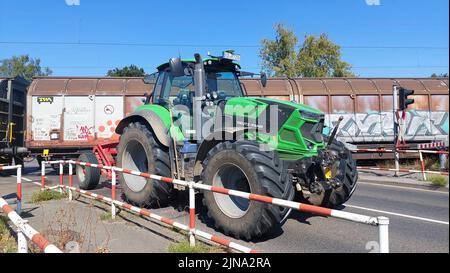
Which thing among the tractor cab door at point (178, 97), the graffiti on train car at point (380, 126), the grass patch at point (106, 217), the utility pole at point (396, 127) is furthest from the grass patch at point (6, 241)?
the graffiti on train car at point (380, 126)

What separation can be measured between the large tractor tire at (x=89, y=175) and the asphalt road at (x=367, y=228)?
17.7 inches

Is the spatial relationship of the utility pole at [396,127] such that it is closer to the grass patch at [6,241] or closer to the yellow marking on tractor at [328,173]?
the yellow marking on tractor at [328,173]

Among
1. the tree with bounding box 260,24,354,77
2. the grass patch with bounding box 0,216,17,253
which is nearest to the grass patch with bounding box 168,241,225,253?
the grass patch with bounding box 0,216,17,253

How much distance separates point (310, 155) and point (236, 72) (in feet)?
9.28

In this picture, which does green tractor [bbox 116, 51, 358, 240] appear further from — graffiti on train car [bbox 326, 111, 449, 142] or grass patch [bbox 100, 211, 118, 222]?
graffiti on train car [bbox 326, 111, 449, 142]

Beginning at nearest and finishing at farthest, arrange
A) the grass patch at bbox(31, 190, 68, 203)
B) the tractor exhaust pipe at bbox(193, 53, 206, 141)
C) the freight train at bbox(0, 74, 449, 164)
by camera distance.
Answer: the tractor exhaust pipe at bbox(193, 53, 206, 141) < the grass patch at bbox(31, 190, 68, 203) < the freight train at bbox(0, 74, 449, 164)

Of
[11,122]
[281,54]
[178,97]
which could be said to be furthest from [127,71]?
[178,97]

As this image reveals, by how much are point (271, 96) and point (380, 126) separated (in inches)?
178

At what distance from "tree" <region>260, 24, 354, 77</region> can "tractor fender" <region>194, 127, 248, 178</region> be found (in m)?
26.6

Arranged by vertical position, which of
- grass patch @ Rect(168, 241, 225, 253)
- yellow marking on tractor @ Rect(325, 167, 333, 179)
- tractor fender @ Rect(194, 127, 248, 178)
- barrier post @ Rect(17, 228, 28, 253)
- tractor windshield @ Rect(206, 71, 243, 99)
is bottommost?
grass patch @ Rect(168, 241, 225, 253)

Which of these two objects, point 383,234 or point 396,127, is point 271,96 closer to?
point 396,127

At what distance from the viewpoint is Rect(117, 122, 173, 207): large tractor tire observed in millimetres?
7234
